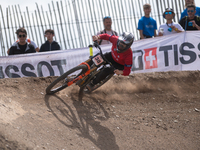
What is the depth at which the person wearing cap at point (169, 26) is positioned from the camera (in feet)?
27.2

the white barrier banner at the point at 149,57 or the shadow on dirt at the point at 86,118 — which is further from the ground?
the white barrier banner at the point at 149,57

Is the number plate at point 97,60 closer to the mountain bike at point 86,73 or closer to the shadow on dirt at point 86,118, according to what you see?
the mountain bike at point 86,73

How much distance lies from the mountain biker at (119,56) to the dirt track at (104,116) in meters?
0.88

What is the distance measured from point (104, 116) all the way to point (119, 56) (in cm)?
158

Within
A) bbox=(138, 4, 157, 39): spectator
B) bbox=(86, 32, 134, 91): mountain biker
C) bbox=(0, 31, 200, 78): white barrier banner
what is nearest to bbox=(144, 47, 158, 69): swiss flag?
bbox=(0, 31, 200, 78): white barrier banner

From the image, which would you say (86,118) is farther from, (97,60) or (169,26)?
(169,26)

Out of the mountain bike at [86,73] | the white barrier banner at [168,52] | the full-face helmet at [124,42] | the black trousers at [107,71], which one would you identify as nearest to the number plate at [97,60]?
the mountain bike at [86,73]

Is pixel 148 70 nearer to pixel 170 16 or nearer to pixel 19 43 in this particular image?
pixel 170 16

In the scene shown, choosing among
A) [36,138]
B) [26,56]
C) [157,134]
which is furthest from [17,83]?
[157,134]

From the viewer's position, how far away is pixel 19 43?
7.98 m

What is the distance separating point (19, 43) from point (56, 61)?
53.8 inches

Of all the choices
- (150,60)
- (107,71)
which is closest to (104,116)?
(107,71)

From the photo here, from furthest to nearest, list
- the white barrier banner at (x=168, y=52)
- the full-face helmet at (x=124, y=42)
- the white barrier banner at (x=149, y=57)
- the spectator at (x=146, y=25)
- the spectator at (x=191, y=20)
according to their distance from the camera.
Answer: the spectator at (x=146, y=25) < the spectator at (x=191, y=20) < the white barrier banner at (x=168, y=52) < the white barrier banner at (x=149, y=57) < the full-face helmet at (x=124, y=42)

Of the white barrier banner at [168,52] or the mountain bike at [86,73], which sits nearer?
the mountain bike at [86,73]
